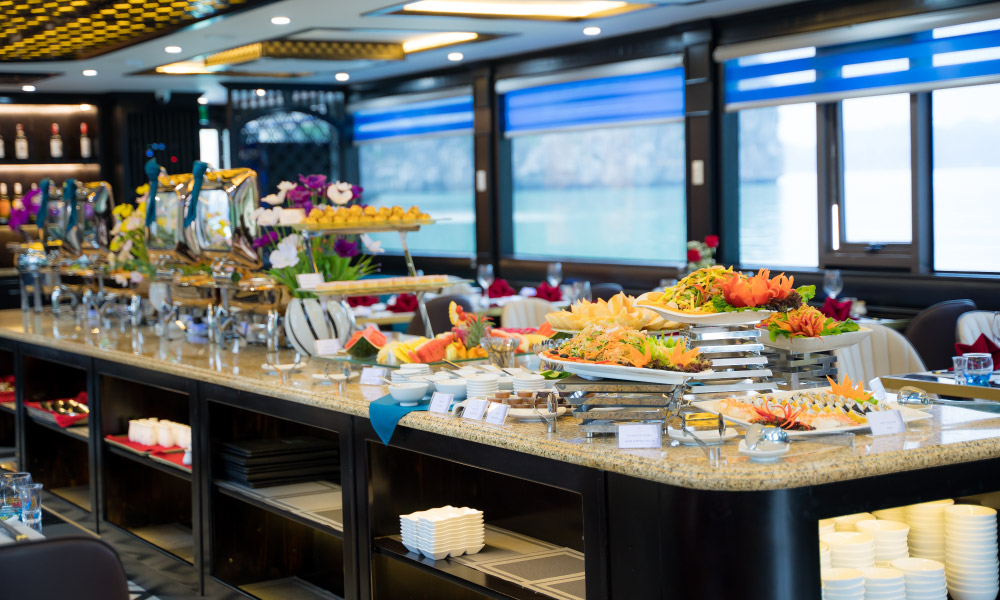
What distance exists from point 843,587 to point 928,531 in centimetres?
31

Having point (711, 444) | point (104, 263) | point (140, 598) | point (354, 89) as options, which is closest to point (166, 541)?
point (140, 598)

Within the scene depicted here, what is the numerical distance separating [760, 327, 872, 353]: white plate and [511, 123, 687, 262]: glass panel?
5.09 m

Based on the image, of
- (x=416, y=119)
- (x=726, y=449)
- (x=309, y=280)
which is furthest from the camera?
(x=416, y=119)

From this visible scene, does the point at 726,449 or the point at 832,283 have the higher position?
the point at 832,283

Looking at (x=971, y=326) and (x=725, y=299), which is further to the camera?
(x=971, y=326)

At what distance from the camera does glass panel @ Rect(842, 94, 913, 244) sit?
6.30 metres

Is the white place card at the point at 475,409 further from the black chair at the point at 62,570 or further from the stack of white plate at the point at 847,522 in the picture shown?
the black chair at the point at 62,570

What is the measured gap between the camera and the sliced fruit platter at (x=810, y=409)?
2279 mm

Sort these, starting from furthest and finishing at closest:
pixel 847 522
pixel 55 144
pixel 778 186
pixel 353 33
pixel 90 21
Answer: pixel 55 144
pixel 353 33
pixel 778 186
pixel 90 21
pixel 847 522

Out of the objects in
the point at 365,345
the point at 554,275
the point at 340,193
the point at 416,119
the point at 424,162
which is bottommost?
the point at 365,345

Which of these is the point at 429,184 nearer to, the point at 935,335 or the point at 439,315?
the point at 439,315

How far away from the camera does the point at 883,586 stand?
2227 millimetres

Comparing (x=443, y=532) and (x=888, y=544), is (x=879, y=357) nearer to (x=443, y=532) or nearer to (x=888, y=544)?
(x=888, y=544)

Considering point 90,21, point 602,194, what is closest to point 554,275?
point 602,194
